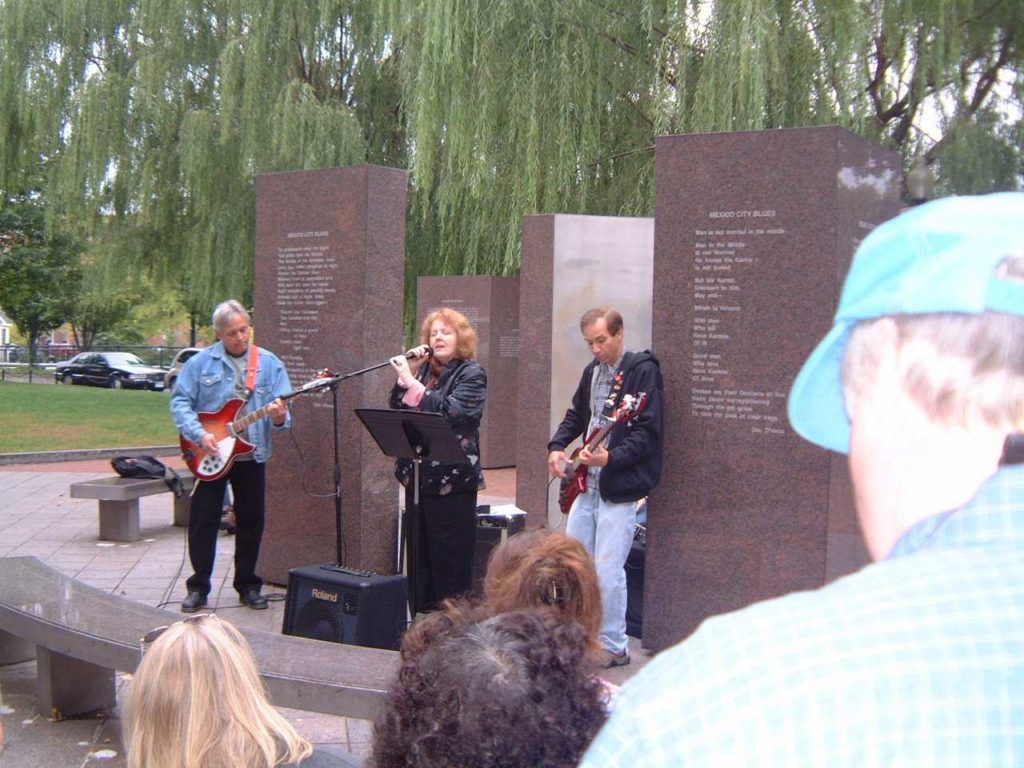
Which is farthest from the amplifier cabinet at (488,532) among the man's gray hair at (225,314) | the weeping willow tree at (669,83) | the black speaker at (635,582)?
the weeping willow tree at (669,83)

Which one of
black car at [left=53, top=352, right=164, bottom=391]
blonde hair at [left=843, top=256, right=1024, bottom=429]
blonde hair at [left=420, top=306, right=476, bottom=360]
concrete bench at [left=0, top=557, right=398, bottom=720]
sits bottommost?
black car at [left=53, top=352, right=164, bottom=391]

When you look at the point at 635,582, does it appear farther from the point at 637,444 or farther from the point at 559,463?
the point at 637,444

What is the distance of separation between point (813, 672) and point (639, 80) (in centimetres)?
986

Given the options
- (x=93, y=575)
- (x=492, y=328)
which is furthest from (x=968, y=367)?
(x=492, y=328)

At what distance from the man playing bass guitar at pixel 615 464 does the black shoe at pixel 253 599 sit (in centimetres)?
234

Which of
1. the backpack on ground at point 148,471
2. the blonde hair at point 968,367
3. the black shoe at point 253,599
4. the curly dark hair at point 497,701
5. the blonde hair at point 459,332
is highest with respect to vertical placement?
the blonde hair at point 968,367

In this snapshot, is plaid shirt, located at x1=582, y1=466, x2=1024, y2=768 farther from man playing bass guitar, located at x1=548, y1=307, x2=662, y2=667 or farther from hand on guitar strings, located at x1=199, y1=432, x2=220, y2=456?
hand on guitar strings, located at x1=199, y1=432, x2=220, y2=456

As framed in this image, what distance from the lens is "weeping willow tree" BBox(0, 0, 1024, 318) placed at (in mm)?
8867

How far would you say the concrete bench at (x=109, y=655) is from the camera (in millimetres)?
3982

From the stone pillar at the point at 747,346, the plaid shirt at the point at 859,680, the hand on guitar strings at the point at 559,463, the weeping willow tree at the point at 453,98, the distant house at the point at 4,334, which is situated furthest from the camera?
the distant house at the point at 4,334

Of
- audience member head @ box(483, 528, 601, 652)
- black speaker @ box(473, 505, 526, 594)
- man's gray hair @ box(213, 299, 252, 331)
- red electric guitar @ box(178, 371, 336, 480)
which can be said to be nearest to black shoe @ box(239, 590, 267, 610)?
red electric guitar @ box(178, 371, 336, 480)

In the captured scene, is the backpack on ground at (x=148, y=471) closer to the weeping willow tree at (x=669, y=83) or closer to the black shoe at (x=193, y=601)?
the black shoe at (x=193, y=601)

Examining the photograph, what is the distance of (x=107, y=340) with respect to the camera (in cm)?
6688

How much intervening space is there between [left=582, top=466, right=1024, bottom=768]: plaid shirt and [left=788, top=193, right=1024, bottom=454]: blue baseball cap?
16 centimetres
